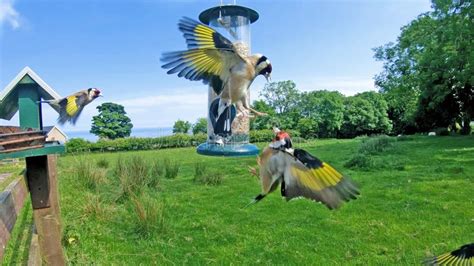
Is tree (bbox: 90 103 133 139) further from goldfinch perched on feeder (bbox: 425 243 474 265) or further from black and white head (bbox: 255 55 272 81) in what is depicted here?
goldfinch perched on feeder (bbox: 425 243 474 265)

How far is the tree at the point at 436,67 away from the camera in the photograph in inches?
500

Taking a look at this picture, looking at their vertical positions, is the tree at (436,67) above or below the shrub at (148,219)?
above

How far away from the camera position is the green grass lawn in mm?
3930

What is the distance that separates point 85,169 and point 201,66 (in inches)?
245

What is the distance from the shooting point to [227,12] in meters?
2.93

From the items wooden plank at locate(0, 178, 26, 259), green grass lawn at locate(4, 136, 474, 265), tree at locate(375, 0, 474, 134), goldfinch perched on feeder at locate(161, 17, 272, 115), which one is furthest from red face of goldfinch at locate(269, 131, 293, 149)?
tree at locate(375, 0, 474, 134)

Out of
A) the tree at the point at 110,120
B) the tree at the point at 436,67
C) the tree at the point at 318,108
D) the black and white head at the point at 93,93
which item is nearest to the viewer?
the black and white head at the point at 93,93

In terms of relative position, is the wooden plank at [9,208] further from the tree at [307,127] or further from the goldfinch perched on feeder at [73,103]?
the tree at [307,127]

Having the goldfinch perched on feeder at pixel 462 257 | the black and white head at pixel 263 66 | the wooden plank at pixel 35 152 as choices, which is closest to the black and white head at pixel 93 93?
the wooden plank at pixel 35 152

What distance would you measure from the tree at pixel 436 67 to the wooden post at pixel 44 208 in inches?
528

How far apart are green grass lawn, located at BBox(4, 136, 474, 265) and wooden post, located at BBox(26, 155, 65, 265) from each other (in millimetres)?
1169

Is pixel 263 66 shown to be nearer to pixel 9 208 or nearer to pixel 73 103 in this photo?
pixel 73 103

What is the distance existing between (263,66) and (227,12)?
1363 mm

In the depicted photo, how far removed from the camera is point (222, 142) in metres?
2.79
